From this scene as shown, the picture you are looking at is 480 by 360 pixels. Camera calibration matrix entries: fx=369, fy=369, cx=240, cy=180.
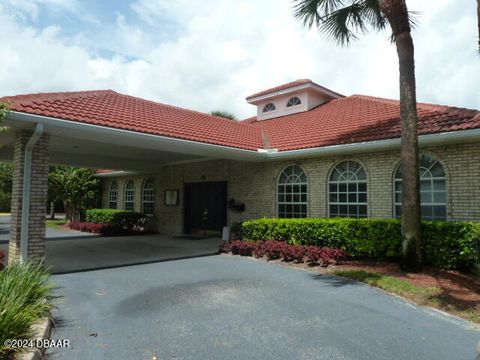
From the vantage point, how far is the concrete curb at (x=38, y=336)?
3.71 metres

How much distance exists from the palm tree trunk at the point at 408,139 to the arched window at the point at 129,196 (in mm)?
15826

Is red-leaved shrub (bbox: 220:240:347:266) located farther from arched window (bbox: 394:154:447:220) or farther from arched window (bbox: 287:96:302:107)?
arched window (bbox: 287:96:302:107)

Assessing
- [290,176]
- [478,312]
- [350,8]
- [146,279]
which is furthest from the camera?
[290,176]

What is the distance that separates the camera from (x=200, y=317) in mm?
5496

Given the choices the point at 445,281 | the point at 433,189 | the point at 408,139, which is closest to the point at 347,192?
the point at 433,189

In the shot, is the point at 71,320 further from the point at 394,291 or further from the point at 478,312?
the point at 478,312

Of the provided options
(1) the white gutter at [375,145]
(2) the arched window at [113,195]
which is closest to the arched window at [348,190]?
(1) the white gutter at [375,145]

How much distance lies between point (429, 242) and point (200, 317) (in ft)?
20.3

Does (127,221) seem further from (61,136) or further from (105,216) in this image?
(61,136)

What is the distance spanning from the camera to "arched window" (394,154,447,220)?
395 inches

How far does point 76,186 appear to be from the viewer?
23375mm

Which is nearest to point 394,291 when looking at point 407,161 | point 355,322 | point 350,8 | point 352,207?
point 355,322

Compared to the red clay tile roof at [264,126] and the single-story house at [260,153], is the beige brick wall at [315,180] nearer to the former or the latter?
the single-story house at [260,153]

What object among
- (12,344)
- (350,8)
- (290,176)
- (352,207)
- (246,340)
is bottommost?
(246,340)
